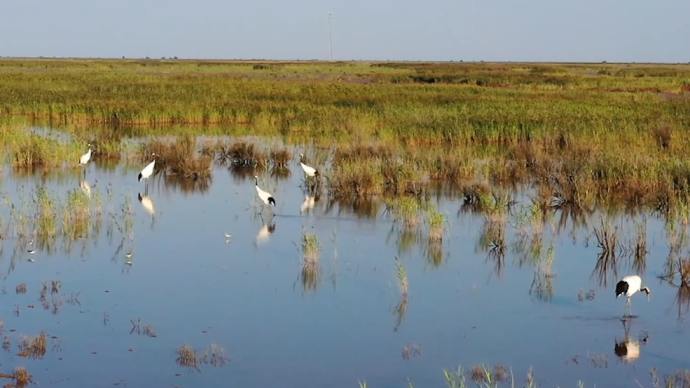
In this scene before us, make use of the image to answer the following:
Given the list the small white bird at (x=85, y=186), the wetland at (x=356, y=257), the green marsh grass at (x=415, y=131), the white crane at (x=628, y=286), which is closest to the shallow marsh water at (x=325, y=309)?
the wetland at (x=356, y=257)

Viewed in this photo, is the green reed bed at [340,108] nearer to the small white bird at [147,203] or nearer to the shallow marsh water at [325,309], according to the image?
the small white bird at [147,203]

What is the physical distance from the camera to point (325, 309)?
942 centimetres

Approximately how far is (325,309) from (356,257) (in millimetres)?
2436

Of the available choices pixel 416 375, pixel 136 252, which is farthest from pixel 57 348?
pixel 136 252

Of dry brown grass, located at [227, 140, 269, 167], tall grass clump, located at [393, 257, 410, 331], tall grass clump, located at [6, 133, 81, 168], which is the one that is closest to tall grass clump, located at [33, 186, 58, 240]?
tall grass clump, located at [393, 257, 410, 331]

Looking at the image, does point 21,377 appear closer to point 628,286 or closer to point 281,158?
point 628,286

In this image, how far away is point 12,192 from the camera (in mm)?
15875

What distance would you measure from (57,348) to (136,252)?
Result: 410cm

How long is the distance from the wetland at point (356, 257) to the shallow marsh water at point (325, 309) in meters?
0.03

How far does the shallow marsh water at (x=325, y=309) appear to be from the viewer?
7.57 meters

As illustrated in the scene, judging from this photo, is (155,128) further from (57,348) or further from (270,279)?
(57,348)

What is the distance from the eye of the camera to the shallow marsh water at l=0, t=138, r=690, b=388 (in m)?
7.57

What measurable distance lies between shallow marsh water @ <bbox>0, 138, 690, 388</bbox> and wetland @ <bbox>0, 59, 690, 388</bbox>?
32mm

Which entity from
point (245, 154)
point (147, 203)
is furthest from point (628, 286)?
point (245, 154)
